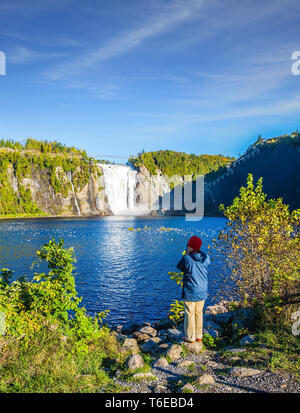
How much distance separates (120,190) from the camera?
130 metres

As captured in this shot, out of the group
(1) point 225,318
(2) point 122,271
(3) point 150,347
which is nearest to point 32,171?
(2) point 122,271

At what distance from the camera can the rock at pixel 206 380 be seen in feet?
18.8

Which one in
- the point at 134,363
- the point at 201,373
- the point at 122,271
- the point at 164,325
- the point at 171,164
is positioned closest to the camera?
the point at 201,373

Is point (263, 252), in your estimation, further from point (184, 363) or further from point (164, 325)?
point (164, 325)

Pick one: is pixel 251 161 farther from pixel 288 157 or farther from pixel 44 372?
pixel 44 372

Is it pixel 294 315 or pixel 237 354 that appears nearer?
pixel 237 354

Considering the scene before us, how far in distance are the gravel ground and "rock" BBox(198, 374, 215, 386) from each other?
8cm

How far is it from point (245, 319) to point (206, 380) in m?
3.92

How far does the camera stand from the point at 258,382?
5746 millimetres

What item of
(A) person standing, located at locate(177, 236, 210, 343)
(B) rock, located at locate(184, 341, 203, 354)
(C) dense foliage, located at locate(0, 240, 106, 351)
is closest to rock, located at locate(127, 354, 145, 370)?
(C) dense foliage, located at locate(0, 240, 106, 351)

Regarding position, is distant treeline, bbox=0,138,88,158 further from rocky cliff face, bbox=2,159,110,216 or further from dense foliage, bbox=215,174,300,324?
dense foliage, bbox=215,174,300,324
